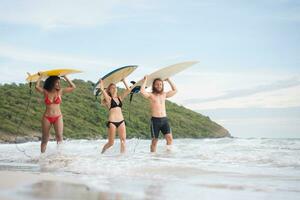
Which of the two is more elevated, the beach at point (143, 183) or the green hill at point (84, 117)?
the green hill at point (84, 117)

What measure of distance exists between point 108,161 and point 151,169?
1353mm

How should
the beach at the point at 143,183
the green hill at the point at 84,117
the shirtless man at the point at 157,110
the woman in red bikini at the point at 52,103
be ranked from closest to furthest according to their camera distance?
the beach at the point at 143,183, the woman in red bikini at the point at 52,103, the shirtless man at the point at 157,110, the green hill at the point at 84,117

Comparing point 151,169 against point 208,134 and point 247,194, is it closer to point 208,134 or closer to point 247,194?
point 247,194

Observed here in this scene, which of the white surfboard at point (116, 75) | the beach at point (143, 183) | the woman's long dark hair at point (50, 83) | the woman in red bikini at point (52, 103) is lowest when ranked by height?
the beach at point (143, 183)

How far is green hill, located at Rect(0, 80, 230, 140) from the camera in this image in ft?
101

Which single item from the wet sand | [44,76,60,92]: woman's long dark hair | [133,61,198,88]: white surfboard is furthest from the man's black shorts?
the wet sand

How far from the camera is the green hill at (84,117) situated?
30734 millimetres

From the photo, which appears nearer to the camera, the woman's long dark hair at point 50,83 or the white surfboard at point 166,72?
the woman's long dark hair at point 50,83

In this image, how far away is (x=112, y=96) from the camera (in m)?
10.6

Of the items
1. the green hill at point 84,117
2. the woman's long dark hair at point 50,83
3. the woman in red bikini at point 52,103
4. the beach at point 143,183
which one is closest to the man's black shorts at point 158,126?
the woman in red bikini at point 52,103

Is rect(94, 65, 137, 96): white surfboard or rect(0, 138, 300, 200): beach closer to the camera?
rect(0, 138, 300, 200): beach

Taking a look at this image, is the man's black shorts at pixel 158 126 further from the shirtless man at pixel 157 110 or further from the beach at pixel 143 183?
the beach at pixel 143 183

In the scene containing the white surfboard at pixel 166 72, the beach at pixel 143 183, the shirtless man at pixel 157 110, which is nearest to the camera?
the beach at pixel 143 183

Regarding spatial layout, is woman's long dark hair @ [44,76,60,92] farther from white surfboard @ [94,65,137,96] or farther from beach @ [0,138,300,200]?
beach @ [0,138,300,200]
